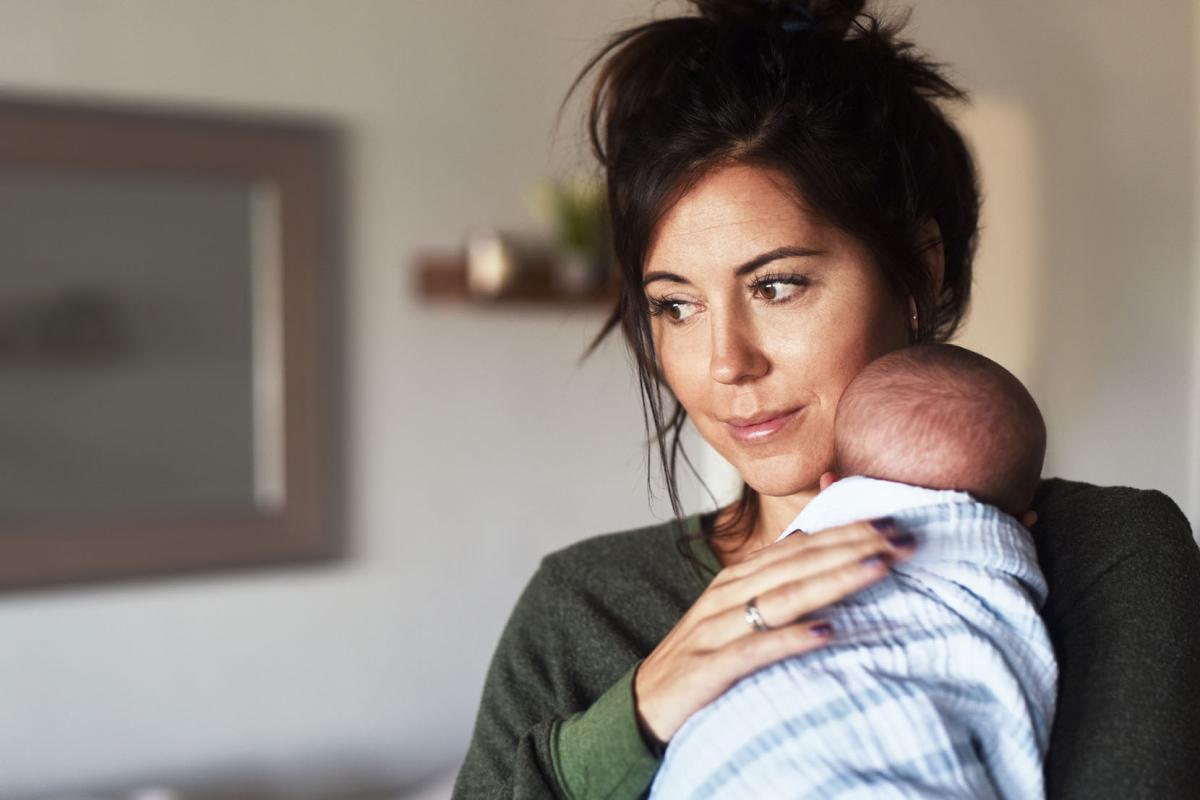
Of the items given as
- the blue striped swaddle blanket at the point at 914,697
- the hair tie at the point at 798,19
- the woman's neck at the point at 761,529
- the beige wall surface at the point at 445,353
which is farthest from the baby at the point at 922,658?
the beige wall surface at the point at 445,353

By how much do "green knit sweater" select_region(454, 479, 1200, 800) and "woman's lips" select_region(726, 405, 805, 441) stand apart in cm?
19

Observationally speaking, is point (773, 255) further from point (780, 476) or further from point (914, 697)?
point (914, 697)

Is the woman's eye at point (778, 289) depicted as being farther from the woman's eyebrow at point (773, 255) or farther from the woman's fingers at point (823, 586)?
the woman's fingers at point (823, 586)

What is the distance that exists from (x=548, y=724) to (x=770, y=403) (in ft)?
1.19

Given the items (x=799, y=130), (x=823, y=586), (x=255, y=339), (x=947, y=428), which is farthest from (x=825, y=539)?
(x=255, y=339)

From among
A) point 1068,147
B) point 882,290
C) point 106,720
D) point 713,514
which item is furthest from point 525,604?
point 1068,147

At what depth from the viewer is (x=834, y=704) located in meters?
0.77

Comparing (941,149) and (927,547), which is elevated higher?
(941,149)

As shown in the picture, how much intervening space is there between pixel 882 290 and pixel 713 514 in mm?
347

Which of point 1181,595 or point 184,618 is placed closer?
point 1181,595

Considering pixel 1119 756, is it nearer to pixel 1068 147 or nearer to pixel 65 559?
pixel 65 559

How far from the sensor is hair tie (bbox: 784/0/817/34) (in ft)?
3.80

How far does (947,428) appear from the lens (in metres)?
0.92

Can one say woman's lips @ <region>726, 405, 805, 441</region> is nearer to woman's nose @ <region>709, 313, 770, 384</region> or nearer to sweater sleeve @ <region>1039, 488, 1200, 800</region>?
woman's nose @ <region>709, 313, 770, 384</region>
